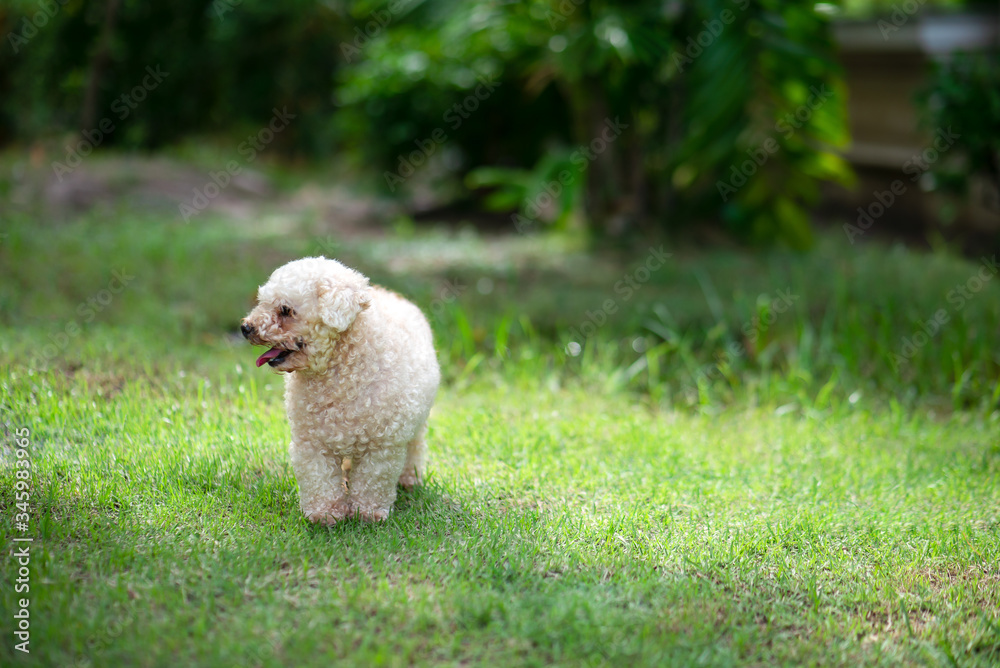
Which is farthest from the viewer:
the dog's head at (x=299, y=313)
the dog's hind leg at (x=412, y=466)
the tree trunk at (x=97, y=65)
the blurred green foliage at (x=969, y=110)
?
the tree trunk at (x=97, y=65)

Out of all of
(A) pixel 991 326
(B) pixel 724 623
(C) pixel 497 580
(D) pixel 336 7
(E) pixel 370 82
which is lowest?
(A) pixel 991 326

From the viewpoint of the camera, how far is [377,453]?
3.07 m

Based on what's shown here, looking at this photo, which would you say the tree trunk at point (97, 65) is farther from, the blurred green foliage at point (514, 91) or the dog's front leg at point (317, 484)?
the dog's front leg at point (317, 484)

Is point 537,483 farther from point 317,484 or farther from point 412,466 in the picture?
point 317,484

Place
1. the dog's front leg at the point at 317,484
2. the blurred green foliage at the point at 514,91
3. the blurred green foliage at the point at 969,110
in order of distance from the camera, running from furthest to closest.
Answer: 1. the blurred green foliage at the point at 514,91
2. the blurred green foliage at the point at 969,110
3. the dog's front leg at the point at 317,484

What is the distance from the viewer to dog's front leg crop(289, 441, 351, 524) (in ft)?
10.0

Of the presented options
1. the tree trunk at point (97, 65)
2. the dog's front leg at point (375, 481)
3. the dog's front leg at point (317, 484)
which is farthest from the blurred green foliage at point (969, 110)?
the tree trunk at point (97, 65)

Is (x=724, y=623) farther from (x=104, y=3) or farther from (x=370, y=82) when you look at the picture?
(x=104, y=3)

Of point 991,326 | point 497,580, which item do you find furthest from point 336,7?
point 497,580

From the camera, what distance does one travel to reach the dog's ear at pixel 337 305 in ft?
9.44

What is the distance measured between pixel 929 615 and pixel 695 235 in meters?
5.50

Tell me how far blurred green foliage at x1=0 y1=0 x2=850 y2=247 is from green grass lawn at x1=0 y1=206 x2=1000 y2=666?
4.42 ft

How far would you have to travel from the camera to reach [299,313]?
114 inches

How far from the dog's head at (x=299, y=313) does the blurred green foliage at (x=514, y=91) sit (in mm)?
4349
